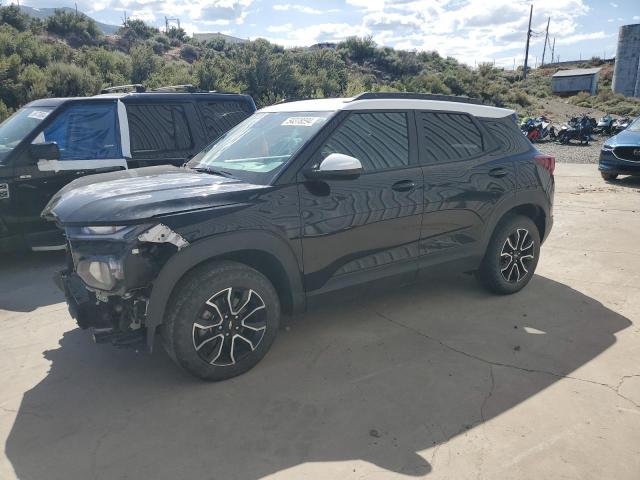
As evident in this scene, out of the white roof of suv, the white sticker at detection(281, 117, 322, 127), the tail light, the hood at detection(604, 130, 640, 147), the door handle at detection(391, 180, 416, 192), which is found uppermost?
the white roof of suv

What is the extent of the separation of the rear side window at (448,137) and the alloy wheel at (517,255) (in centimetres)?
91

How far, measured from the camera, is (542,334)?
421 cm

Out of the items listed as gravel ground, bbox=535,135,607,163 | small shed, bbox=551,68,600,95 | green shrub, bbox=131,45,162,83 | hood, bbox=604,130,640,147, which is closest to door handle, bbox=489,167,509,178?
hood, bbox=604,130,640,147

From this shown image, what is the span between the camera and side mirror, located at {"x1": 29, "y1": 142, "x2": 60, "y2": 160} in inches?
217

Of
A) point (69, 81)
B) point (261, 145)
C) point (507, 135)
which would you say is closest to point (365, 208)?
point (261, 145)

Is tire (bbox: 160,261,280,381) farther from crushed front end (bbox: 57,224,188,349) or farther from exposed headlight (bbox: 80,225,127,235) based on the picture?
exposed headlight (bbox: 80,225,127,235)

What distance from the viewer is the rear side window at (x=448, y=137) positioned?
14.1ft

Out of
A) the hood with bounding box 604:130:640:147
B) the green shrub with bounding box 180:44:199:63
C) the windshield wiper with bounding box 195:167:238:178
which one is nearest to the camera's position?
the windshield wiper with bounding box 195:167:238:178

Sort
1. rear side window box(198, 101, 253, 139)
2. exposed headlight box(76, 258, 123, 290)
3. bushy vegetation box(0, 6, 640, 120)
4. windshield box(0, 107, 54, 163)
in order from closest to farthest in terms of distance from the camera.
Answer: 1. exposed headlight box(76, 258, 123, 290)
2. windshield box(0, 107, 54, 163)
3. rear side window box(198, 101, 253, 139)
4. bushy vegetation box(0, 6, 640, 120)

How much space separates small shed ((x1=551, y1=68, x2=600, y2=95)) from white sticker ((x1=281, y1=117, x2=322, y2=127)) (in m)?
45.7

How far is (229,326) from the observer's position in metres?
3.39

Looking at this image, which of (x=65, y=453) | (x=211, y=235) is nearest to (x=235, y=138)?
(x=211, y=235)

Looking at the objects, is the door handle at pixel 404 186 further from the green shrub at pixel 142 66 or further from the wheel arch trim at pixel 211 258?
the green shrub at pixel 142 66

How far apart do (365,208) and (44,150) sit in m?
3.73
